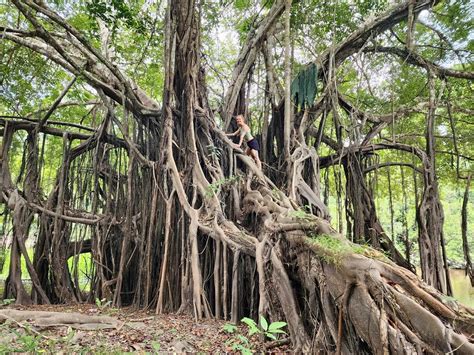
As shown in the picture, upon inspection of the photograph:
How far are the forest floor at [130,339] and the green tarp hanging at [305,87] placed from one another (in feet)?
11.1

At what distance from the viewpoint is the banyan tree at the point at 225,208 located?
5.90 ft

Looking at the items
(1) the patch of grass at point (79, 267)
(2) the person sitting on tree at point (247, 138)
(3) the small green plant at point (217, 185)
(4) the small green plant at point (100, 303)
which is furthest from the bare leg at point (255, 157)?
(1) the patch of grass at point (79, 267)

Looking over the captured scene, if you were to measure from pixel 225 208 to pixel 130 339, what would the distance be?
189 centimetres

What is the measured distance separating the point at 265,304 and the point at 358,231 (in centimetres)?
288

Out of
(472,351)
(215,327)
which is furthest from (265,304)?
(472,351)

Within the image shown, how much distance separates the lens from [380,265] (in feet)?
5.76

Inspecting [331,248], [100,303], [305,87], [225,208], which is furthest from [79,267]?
[331,248]

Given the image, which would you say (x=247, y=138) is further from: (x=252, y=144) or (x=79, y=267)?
(x=79, y=267)

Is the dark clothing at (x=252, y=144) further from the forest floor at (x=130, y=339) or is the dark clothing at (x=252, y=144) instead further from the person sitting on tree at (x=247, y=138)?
the forest floor at (x=130, y=339)

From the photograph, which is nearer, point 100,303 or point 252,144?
point 100,303

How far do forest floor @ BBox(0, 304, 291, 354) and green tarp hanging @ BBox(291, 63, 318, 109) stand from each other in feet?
11.1

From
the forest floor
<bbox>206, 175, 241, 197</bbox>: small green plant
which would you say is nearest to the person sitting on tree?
<bbox>206, 175, 241, 197</bbox>: small green plant

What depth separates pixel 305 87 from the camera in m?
4.98

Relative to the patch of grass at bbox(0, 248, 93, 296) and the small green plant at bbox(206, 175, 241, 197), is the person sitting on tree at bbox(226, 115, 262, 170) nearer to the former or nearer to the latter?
the small green plant at bbox(206, 175, 241, 197)
